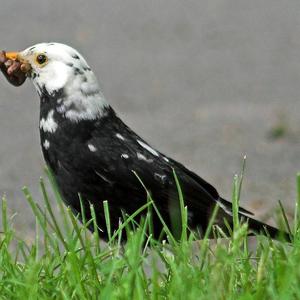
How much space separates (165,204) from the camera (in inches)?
178

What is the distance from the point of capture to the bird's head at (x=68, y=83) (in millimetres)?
4562

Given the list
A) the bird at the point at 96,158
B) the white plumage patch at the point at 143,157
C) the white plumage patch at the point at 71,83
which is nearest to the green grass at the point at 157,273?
the bird at the point at 96,158

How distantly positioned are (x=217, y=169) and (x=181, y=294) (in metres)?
4.00

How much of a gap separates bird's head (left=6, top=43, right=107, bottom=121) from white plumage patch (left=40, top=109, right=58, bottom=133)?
0.13ft

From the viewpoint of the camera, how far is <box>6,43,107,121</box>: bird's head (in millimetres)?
4562

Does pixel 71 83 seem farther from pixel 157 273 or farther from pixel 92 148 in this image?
pixel 157 273

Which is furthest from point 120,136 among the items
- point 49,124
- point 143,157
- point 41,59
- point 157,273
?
point 157,273

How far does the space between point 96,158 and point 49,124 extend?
0.83ft

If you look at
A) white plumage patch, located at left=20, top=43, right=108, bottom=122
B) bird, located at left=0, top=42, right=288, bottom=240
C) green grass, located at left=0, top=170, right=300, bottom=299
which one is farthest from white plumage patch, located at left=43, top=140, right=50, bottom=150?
green grass, located at left=0, top=170, right=300, bottom=299

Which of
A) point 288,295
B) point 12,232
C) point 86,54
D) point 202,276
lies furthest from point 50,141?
point 86,54

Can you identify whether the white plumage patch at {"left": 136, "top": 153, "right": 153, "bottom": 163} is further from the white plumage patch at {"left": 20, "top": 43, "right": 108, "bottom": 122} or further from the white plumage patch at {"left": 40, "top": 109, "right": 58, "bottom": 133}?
the white plumage patch at {"left": 40, "top": 109, "right": 58, "bottom": 133}

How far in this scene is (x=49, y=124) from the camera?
4547 mm

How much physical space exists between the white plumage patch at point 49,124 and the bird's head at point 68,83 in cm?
4

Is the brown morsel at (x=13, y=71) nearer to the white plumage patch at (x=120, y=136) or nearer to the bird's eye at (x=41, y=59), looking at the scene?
the bird's eye at (x=41, y=59)
